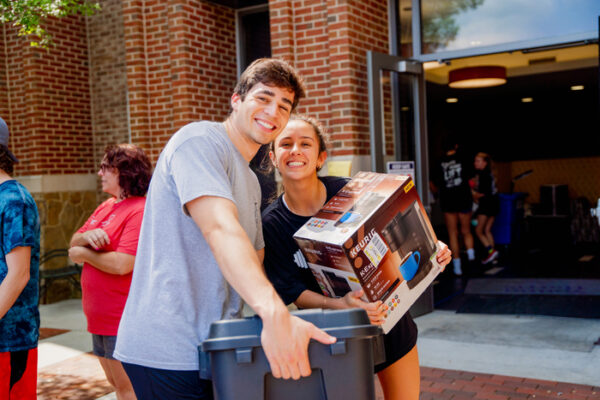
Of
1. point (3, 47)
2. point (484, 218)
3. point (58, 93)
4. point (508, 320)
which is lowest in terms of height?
point (508, 320)

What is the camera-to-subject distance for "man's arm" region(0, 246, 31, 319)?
2.63 meters

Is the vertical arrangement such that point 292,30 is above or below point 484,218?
above

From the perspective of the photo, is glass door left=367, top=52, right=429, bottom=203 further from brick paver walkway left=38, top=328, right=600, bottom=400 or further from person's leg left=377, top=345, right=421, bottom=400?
person's leg left=377, top=345, right=421, bottom=400

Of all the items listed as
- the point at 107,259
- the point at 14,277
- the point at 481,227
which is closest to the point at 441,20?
the point at 481,227

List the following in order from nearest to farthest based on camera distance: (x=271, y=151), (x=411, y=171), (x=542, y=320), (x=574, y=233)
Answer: (x=271, y=151) < (x=542, y=320) < (x=411, y=171) < (x=574, y=233)

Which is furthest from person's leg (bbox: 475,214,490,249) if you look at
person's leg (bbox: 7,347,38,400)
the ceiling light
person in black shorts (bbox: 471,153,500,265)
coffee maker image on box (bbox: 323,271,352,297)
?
person's leg (bbox: 7,347,38,400)

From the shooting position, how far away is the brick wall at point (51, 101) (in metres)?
8.51

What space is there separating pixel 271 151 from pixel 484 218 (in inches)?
322

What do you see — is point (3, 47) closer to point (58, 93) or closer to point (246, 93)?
point (58, 93)

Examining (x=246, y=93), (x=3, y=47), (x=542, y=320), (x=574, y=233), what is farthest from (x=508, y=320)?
(x=3, y=47)

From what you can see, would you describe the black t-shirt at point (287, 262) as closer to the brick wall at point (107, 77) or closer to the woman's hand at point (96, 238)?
the woman's hand at point (96, 238)

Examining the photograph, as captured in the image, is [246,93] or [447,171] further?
[447,171]

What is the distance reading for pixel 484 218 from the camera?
10.1 meters

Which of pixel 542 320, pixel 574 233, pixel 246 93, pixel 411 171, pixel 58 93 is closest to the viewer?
pixel 246 93
